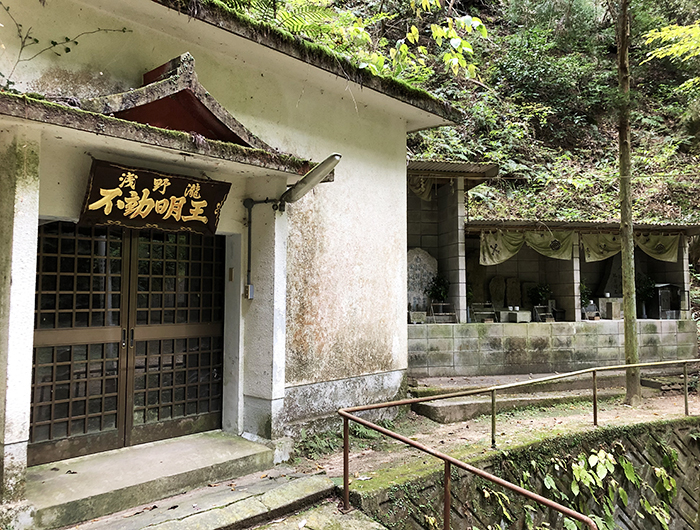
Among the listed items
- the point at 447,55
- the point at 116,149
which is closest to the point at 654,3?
the point at 447,55

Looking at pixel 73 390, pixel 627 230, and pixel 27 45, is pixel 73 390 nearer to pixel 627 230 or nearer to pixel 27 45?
pixel 27 45

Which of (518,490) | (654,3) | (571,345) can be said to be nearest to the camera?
(518,490)

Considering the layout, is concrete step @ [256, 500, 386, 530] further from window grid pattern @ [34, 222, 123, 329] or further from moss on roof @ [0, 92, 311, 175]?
moss on roof @ [0, 92, 311, 175]

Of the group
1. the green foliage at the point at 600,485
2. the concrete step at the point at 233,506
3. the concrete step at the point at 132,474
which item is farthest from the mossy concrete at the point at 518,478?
the concrete step at the point at 132,474

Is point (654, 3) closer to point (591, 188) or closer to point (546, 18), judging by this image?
point (546, 18)

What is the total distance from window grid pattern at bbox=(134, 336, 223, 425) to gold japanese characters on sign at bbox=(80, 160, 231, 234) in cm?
165

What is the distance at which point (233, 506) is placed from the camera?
490cm

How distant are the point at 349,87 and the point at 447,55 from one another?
162cm

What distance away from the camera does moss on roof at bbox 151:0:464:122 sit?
5.46 m

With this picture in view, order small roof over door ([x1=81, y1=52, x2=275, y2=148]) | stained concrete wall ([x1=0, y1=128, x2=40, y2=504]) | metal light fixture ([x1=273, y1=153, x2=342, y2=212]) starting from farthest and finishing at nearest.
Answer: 1. metal light fixture ([x1=273, y1=153, x2=342, y2=212])
2. small roof over door ([x1=81, y1=52, x2=275, y2=148])
3. stained concrete wall ([x1=0, y1=128, x2=40, y2=504])

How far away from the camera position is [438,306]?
41.8 feet

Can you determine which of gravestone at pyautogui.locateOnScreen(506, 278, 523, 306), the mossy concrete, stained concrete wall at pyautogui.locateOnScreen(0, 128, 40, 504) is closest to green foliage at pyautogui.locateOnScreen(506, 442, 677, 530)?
the mossy concrete

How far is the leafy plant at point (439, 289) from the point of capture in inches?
504

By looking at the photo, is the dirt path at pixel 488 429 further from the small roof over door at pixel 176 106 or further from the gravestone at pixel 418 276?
the small roof over door at pixel 176 106
